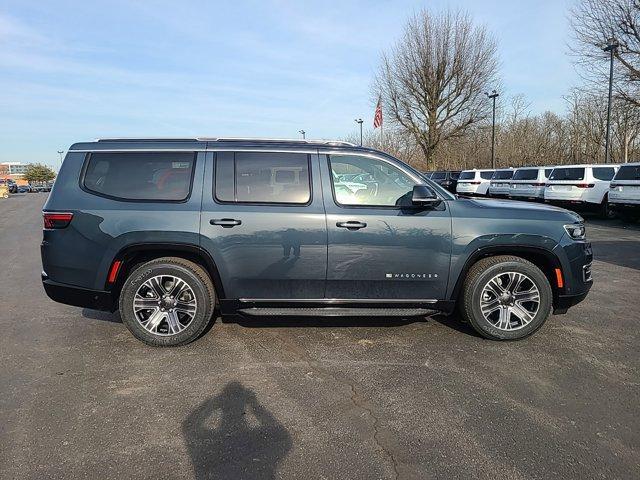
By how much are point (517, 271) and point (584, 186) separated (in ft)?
43.8

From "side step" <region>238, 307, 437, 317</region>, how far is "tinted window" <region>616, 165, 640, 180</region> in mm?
11894

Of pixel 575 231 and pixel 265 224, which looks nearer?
pixel 265 224

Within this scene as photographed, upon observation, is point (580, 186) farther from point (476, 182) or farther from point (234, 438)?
point (234, 438)

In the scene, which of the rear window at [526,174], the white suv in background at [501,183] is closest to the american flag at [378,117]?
the white suv in background at [501,183]

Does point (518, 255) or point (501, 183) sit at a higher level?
point (501, 183)

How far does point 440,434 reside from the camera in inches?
112

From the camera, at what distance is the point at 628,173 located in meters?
13.0

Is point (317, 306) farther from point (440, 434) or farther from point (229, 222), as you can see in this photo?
point (440, 434)

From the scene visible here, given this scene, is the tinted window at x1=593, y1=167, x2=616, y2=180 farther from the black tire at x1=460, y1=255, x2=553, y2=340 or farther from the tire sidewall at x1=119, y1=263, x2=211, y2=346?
the tire sidewall at x1=119, y1=263, x2=211, y2=346

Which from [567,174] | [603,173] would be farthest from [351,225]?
[567,174]

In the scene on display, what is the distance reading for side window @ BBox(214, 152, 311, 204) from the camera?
13.8ft

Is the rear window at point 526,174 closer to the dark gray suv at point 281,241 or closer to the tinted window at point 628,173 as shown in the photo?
the tinted window at point 628,173

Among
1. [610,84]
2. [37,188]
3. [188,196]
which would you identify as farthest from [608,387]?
[37,188]

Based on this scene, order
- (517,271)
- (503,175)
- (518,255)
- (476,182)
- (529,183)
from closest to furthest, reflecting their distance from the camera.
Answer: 1. (517,271)
2. (518,255)
3. (529,183)
4. (503,175)
5. (476,182)
